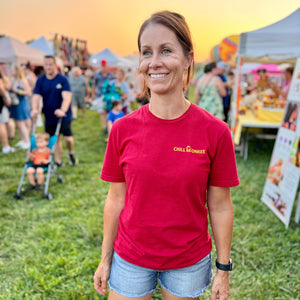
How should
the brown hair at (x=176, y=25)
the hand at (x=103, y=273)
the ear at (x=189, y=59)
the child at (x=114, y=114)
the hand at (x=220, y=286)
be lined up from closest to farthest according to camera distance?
the brown hair at (x=176, y=25) → the ear at (x=189, y=59) → the hand at (x=220, y=286) → the hand at (x=103, y=273) → the child at (x=114, y=114)

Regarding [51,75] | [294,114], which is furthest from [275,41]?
[51,75]

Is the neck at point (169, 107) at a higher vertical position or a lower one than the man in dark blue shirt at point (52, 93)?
higher

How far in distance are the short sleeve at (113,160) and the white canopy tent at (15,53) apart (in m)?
14.2

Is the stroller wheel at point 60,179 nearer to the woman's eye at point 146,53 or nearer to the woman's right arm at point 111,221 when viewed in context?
the woman's right arm at point 111,221

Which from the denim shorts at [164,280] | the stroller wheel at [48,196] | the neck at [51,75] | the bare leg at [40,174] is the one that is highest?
the neck at [51,75]

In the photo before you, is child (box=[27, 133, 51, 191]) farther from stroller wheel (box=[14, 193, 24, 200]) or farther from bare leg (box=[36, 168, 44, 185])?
stroller wheel (box=[14, 193, 24, 200])

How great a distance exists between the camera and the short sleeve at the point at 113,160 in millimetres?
1397

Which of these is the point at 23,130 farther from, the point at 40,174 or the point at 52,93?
the point at 40,174

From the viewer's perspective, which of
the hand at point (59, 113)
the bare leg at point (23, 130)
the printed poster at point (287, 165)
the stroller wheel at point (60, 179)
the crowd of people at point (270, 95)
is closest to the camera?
the printed poster at point (287, 165)

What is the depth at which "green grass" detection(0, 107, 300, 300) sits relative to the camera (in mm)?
2766

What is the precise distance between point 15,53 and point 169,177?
1469cm

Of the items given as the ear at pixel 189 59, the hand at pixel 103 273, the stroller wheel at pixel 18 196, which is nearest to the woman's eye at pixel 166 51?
the ear at pixel 189 59

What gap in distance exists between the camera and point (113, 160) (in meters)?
1.43

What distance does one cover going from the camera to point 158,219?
1.33 m
